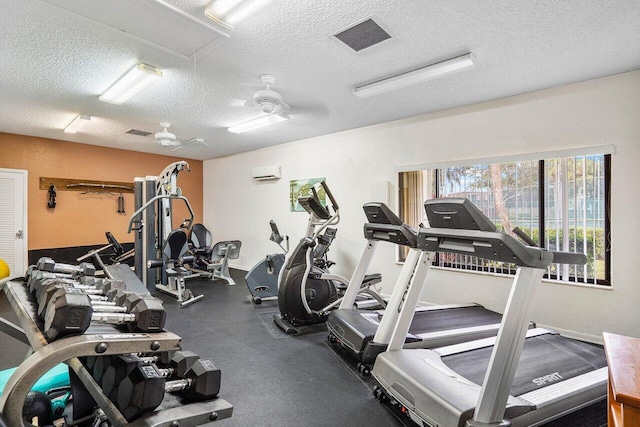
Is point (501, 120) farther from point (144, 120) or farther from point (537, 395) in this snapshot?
point (144, 120)

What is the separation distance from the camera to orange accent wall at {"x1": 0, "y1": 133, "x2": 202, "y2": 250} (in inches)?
216

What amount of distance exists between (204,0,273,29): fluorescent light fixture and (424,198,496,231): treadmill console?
5.36 feet

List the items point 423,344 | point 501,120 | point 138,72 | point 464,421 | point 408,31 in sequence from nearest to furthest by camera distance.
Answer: point 464,421
point 408,31
point 423,344
point 138,72
point 501,120

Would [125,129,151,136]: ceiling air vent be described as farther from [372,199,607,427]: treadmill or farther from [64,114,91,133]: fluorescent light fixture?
[372,199,607,427]: treadmill

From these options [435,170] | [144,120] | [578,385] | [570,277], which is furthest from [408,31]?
[144,120]

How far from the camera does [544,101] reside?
3.46 meters

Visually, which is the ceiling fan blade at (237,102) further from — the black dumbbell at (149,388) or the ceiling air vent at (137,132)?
the black dumbbell at (149,388)

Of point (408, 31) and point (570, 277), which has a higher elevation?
point (408, 31)

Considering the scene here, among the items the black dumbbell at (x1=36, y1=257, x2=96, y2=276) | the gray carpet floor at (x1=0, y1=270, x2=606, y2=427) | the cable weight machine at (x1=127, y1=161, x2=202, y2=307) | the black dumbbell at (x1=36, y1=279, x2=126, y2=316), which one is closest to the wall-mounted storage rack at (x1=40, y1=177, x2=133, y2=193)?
the cable weight machine at (x1=127, y1=161, x2=202, y2=307)

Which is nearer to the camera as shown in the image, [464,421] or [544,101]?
[464,421]

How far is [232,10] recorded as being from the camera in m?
2.10

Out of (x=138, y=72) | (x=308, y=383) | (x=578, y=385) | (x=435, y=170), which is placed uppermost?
(x=138, y=72)

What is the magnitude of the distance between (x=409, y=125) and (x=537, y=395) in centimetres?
349

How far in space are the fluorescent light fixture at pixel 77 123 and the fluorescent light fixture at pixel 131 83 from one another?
3.21 ft
